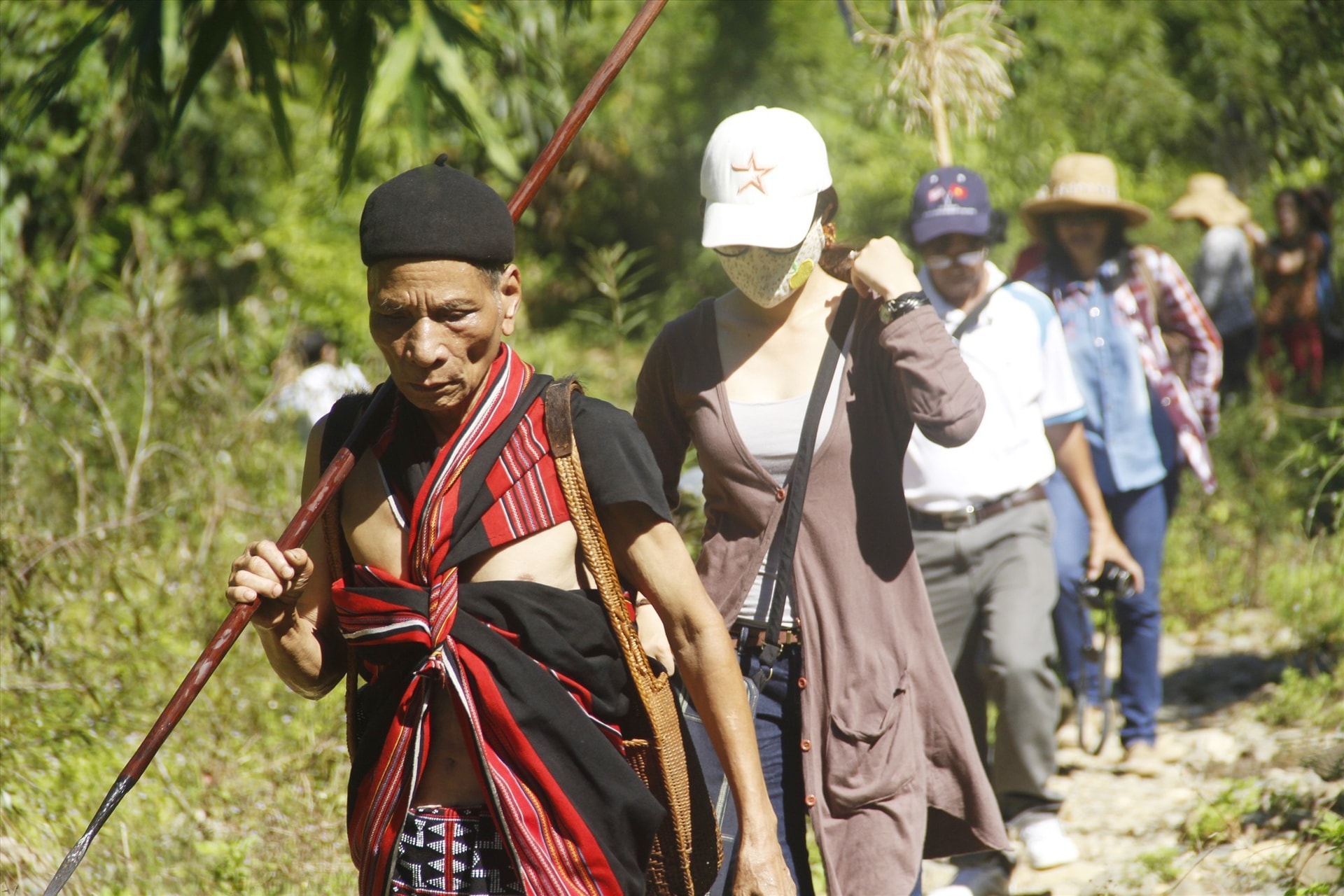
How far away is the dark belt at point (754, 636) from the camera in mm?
3146

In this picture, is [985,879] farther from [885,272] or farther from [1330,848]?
[885,272]

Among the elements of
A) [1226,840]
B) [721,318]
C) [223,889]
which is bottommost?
[1226,840]

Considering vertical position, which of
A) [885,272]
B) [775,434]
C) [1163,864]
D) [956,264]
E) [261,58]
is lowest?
[1163,864]

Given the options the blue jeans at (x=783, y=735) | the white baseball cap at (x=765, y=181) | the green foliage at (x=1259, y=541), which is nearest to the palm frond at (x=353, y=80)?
the white baseball cap at (x=765, y=181)

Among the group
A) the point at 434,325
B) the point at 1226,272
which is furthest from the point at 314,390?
the point at 1226,272

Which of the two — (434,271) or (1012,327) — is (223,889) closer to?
(434,271)

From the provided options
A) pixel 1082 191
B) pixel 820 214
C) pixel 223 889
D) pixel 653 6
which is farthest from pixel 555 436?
Result: pixel 1082 191

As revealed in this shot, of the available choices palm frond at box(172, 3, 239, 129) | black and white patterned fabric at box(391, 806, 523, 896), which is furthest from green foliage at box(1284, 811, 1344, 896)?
palm frond at box(172, 3, 239, 129)

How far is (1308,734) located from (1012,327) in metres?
Answer: 2.32

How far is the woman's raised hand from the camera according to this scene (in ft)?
10.2

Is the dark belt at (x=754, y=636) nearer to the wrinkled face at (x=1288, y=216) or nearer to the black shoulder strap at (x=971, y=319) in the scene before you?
the black shoulder strap at (x=971, y=319)

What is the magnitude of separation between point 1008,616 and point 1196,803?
49.8 inches

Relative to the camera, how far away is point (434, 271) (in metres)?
2.34

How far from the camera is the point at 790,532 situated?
3092 millimetres
